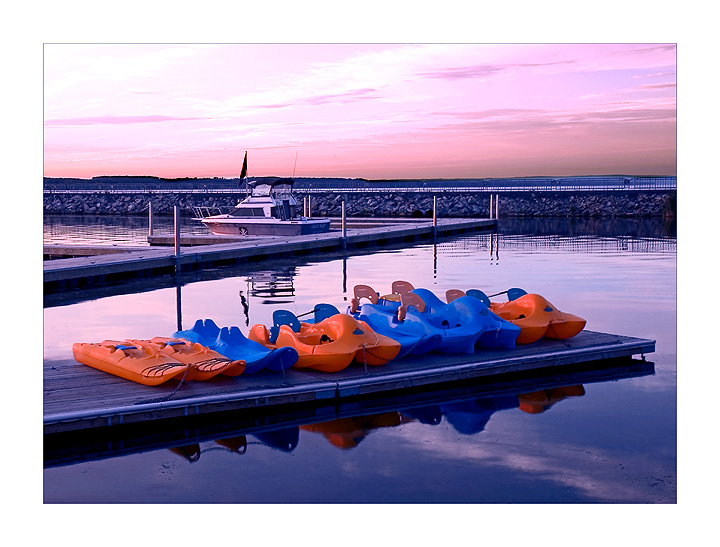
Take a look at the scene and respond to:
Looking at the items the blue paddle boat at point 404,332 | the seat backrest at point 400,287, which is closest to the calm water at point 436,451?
the blue paddle boat at point 404,332

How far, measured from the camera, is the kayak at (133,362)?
835cm

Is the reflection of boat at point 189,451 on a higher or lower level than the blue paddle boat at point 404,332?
lower

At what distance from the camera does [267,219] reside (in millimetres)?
34125

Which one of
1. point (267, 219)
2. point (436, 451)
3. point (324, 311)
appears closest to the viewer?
point (436, 451)

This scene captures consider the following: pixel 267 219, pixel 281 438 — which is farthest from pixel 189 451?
pixel 267 219

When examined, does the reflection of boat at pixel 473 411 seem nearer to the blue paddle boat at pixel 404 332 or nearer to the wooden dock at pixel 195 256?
the blue paddle boat at pixel 404 332

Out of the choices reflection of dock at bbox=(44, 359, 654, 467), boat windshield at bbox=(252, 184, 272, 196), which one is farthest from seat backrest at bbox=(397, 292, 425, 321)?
boat windshield at bbox=(252, 184, 272, 196)

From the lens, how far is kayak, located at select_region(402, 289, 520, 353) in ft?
33.2

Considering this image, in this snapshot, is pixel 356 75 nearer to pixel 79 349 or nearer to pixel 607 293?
pixel 79 349

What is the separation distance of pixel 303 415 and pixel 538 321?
344 centimetres

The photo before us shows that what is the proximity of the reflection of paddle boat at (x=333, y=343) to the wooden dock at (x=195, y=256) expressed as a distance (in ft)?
32.5

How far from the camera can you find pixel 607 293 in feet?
55.8

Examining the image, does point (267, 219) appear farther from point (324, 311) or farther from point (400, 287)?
point (324, 311)
